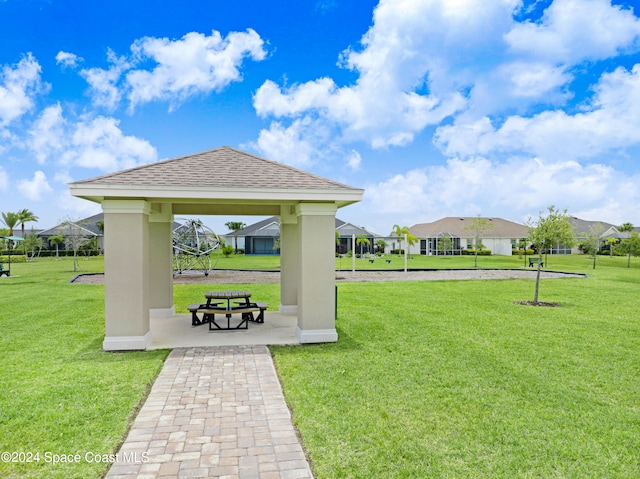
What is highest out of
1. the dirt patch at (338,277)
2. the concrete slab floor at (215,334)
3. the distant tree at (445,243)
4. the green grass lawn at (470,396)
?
the distant tree at (445,243)

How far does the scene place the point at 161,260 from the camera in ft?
40.1

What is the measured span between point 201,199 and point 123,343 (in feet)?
11.0

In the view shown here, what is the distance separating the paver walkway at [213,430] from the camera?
430 cm

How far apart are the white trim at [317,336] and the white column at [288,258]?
3.61 metres

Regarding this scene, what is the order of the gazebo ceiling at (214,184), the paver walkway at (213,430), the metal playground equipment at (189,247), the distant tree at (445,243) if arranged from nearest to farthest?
the paver walkway at (213,430) → the gazebo ceiling at (214,184) → the metal playground equipment at (189,247) → the distant tree at (445,243)

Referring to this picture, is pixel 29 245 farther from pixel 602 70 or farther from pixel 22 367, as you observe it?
pixel 602 70

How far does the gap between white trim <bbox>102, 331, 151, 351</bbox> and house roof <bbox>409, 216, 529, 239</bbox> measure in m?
50.3

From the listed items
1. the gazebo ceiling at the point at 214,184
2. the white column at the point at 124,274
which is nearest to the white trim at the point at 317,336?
the gazebo ceiling at the point at 214,184

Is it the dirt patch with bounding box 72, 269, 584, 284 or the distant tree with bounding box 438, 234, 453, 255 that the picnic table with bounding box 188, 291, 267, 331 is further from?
the distant tree with bounding box 438, 234, 453, 255

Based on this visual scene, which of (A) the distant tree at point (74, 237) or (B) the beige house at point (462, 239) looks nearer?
(A) the distant tree at point (74, 237)

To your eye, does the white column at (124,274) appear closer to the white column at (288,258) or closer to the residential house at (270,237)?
the white column at (288,258)

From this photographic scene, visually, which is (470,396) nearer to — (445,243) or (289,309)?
(289,309)

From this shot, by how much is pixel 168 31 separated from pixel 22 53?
21.3 ft

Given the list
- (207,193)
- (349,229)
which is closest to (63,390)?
(207,193)
